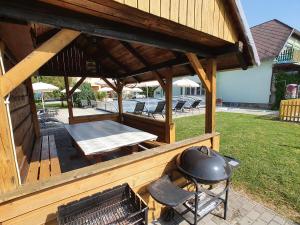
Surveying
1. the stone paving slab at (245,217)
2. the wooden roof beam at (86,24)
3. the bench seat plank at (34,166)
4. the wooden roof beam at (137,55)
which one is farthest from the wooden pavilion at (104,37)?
the wooden roof beam at (137,55)

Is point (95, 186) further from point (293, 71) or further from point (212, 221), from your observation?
point (293, 71)

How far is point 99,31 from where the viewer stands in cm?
226

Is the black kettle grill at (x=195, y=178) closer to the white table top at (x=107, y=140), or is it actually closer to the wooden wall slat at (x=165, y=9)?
the white table top at (x=107, y=140)

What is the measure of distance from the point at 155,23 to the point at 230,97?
18706 millimetres

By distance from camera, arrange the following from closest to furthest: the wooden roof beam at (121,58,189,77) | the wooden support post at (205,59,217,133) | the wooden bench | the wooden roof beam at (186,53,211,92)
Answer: the wooden bench < the wooden roof beam at (186,53,211,92) < the wooden support post at (205,59,217,133) < the wooden roof beam at (121,58,189,77)

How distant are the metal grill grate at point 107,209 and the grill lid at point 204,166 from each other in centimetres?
90

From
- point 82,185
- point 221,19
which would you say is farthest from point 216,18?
point 82,185

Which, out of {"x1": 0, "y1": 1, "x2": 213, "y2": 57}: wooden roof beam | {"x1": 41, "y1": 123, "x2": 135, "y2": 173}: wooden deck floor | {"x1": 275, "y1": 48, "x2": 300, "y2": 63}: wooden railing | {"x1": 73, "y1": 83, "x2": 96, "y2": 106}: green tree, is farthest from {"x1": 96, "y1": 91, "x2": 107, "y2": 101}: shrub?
{"x1": 0, "y1": 1, "x2": 213, "y2": 57}: wooden roof beam

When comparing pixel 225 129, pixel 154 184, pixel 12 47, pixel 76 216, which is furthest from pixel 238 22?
pixel 225 129

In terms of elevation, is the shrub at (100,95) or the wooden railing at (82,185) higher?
the shrub at (100,95)

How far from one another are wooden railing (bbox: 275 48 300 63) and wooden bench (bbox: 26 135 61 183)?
17905 millimetres

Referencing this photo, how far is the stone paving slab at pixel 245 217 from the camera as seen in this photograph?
9.33ft

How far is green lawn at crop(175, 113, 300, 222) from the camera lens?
342cm

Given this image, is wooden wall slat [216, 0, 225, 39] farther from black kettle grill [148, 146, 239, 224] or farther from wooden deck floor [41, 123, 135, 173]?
wooden deck floor [41, 123, 135, 173]
